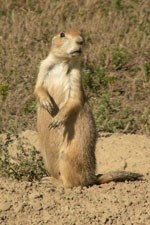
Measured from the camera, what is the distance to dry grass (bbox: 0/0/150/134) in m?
9.01

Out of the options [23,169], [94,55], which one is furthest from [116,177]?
[94,55]

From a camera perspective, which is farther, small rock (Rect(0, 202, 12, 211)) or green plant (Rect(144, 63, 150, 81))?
green plant (Rect(144, 63, 150, 81))

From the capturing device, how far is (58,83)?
6129 millimetres

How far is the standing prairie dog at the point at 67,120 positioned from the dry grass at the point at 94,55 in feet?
6.09

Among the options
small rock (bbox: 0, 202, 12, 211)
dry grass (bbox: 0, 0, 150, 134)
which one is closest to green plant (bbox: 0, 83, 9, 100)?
dry grass (bbox: 0, 0, 150, 134)

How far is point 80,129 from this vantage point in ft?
19.8

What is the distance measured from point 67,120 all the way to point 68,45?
673 millimetres

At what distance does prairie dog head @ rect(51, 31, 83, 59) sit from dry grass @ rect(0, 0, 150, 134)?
6.61 ft

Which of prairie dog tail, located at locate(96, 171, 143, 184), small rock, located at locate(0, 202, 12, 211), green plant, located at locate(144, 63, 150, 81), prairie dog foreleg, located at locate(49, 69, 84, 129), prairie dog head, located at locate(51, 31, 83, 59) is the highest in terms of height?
prairie dog head, located at locate(51, 31, 83, 59)

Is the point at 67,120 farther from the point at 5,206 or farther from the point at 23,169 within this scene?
the point at 5,206

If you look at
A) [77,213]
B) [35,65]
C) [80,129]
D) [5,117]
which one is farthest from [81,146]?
[35,65]

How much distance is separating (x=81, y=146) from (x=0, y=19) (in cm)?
646

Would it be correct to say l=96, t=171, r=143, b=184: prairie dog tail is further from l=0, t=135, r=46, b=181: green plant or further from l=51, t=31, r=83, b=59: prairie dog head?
l=51, t=31, r=83, b=59: prairie dog head

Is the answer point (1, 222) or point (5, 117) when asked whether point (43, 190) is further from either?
point (5, 117)
